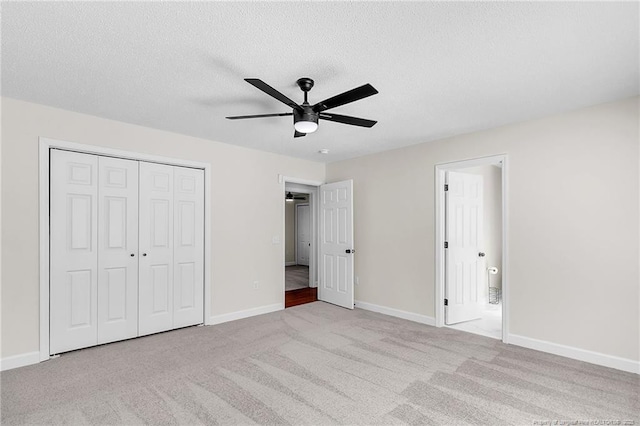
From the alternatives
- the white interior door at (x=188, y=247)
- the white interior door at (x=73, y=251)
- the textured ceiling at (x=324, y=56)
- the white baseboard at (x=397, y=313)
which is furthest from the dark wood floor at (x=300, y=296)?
the textured ceiling at (x=324, y=56)

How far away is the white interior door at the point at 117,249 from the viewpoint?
3.49m

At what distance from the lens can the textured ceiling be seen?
174 centimetres

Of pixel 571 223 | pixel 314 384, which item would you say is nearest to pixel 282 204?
pixel 314 384

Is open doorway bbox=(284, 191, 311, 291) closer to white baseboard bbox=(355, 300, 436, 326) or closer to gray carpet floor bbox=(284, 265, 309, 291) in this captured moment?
gray carpet floor bbox=(284, 265, 309, 291)

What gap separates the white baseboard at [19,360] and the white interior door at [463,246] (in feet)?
14.8

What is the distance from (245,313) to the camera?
15.1 ft

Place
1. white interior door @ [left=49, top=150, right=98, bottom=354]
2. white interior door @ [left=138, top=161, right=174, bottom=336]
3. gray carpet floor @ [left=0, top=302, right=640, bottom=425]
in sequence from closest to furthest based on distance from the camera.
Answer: gray carpet floor @ [left=0, top=302, right=640, bottom=425] → white interior door @ [left=49, top=150, right=98, bottom=354] → white interior door @ [left=138, top=161, right=174, bottom=336]

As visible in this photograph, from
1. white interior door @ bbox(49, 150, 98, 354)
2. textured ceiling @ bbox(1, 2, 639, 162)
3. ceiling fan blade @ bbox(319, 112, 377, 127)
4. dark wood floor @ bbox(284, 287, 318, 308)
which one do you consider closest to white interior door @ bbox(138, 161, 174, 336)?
white interior door @ bbox(49, 150, 98, 354)

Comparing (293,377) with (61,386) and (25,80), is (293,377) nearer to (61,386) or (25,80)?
(61,386)

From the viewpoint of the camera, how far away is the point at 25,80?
2.56 metres

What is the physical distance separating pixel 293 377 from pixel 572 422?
2018 mm

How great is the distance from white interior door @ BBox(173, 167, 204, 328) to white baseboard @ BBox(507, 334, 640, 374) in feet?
12.5

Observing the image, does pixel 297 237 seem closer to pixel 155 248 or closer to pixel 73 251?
pixel 155 248

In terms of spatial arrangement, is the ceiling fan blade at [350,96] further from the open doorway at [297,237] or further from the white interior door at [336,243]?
the open doorway at [297,237]
